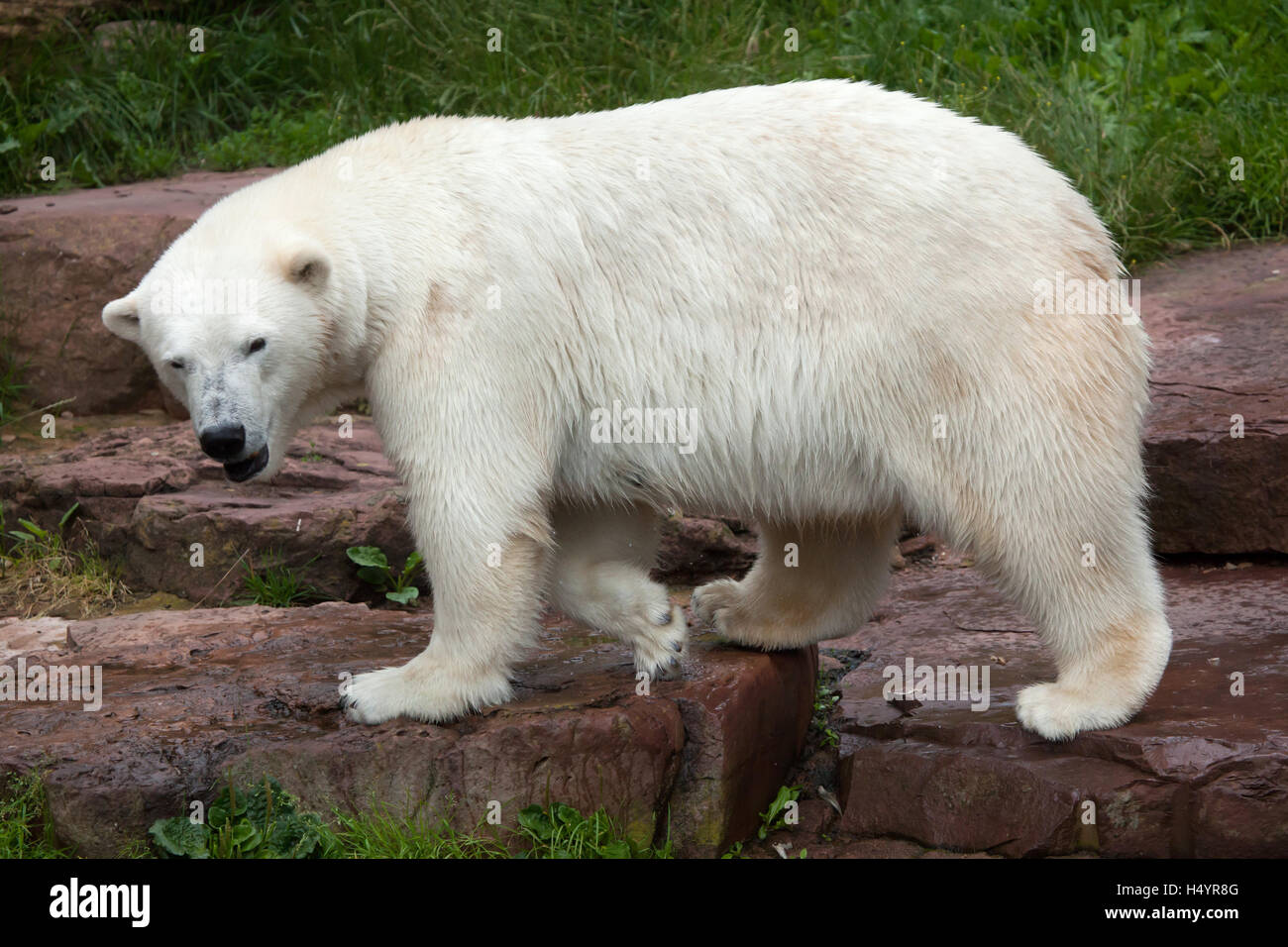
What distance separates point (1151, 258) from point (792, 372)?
4.02 m

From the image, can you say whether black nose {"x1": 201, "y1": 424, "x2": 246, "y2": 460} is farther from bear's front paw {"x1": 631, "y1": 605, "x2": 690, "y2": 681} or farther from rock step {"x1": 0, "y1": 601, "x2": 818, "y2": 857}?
bear's front paw {"x1": 631, "y1": 605, "x2": 690, "y2": 681}

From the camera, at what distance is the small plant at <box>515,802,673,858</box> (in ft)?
12.0

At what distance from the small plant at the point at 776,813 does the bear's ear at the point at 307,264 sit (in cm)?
188

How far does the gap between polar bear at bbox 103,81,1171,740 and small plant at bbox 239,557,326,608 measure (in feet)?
5.75

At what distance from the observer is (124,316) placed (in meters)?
3.69

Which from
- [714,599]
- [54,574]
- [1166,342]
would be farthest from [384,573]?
[1166,342]

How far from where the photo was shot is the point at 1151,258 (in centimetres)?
698

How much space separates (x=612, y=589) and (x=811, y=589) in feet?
2.22

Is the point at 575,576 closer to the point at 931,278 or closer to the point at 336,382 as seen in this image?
the point at 336,382

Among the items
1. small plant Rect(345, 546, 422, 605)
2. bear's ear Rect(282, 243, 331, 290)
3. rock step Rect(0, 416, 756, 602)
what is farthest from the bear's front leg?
rock step Rect(0, 416, 756, 602)

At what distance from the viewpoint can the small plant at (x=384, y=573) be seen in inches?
216

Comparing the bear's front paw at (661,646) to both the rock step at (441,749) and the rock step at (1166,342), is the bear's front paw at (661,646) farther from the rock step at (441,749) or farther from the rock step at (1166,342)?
the rock step at (1166,342)

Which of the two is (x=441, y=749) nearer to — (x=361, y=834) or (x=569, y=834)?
(x=361, y=834)

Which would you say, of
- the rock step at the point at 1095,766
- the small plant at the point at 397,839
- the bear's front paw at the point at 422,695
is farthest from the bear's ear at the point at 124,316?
the rock step at the point at 1095,766
